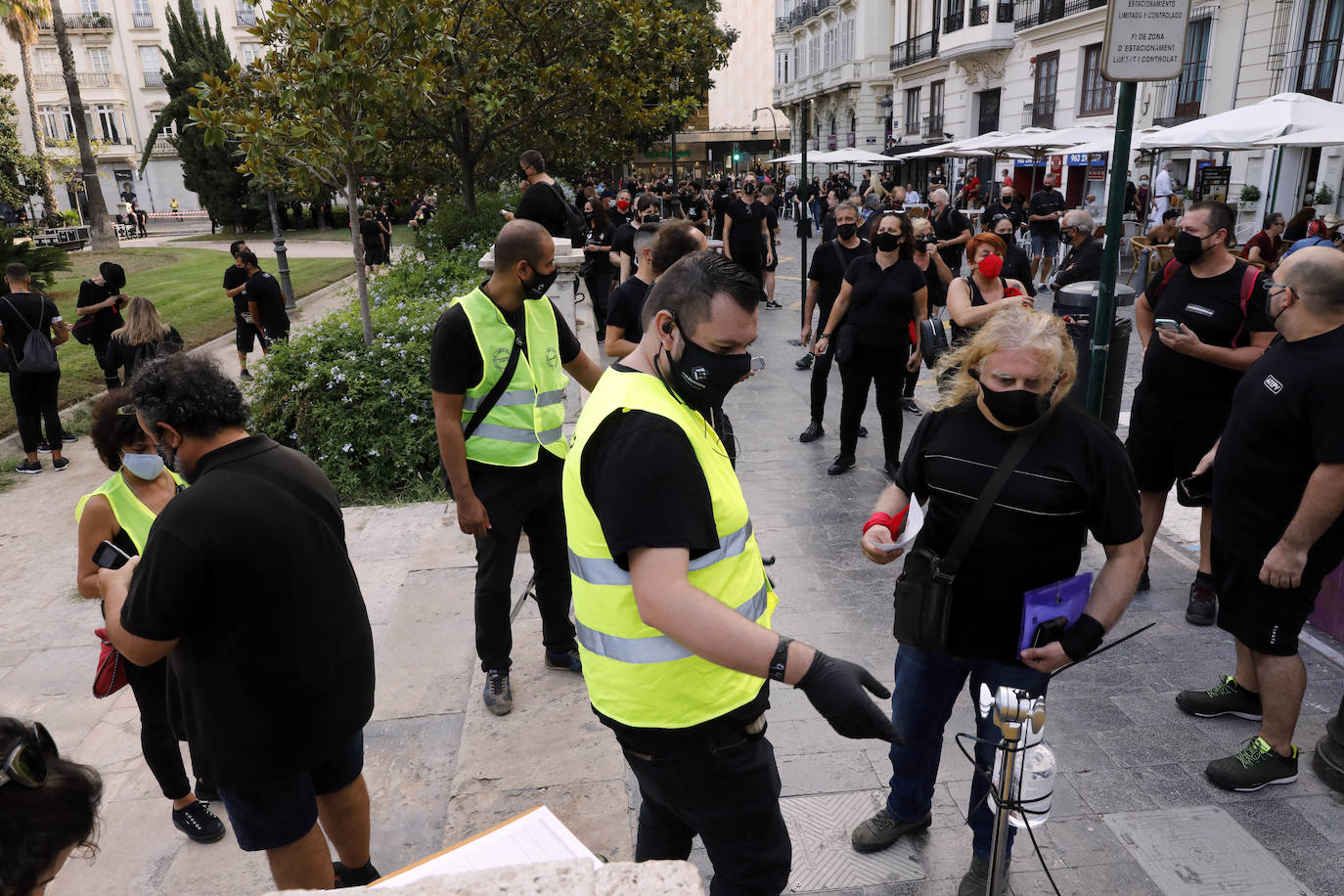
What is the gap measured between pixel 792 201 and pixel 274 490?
32.6m

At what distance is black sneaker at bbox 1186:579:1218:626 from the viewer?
4582mm

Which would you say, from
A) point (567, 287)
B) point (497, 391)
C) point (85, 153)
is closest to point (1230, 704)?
point (497, 391)

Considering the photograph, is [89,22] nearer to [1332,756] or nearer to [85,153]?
[85,153]

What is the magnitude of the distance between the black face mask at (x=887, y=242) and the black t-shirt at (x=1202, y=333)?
2194mm

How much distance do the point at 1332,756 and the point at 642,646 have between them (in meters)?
2.91

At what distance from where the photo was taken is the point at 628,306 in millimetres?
5352

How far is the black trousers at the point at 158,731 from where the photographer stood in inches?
127

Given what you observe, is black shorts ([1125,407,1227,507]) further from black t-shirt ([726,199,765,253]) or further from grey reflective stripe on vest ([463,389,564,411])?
black t-shirt ([726,199,765,253])

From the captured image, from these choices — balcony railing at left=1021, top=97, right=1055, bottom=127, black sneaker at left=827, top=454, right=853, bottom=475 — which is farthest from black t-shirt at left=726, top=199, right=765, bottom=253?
balcony railing at left=1021, top=97, right=1055, bottom=127

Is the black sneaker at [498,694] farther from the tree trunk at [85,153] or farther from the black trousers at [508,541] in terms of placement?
the tree trunk at [85,153]

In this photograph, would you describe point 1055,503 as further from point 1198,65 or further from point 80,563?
point 1198,65

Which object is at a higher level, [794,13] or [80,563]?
[794,13]

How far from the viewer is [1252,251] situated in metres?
10.4

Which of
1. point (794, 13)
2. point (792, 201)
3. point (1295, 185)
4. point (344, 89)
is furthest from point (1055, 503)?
point (794, 13)
